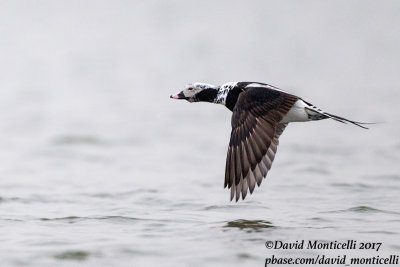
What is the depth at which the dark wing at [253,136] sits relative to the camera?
7.64 metres

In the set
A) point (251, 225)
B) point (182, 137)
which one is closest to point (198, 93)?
point (251, 225)

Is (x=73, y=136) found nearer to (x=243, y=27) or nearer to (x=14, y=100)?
(x=14, y=100)

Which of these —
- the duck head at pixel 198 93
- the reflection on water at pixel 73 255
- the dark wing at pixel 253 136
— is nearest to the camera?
the reflection on water at pixel 73 255

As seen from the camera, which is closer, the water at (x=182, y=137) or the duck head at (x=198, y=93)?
the water at (x=182, y=137)

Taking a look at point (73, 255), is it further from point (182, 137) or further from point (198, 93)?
point (182, 137)

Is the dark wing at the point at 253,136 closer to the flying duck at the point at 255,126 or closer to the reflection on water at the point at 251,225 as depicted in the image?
the flying duck at the point at 255,126

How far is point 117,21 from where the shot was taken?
76.2 ft

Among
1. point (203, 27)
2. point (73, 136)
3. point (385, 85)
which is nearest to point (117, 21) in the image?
point (203, 27)

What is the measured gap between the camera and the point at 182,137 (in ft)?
44.2

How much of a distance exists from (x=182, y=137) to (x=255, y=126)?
5663 millimetres

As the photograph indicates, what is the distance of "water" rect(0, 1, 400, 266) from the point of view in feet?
24.2

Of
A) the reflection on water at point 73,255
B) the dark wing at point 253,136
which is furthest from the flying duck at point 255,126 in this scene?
the reflection on water at point 73,255

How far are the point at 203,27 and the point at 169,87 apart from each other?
17.6 feet

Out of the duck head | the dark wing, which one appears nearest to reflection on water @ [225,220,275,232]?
the dark wing
